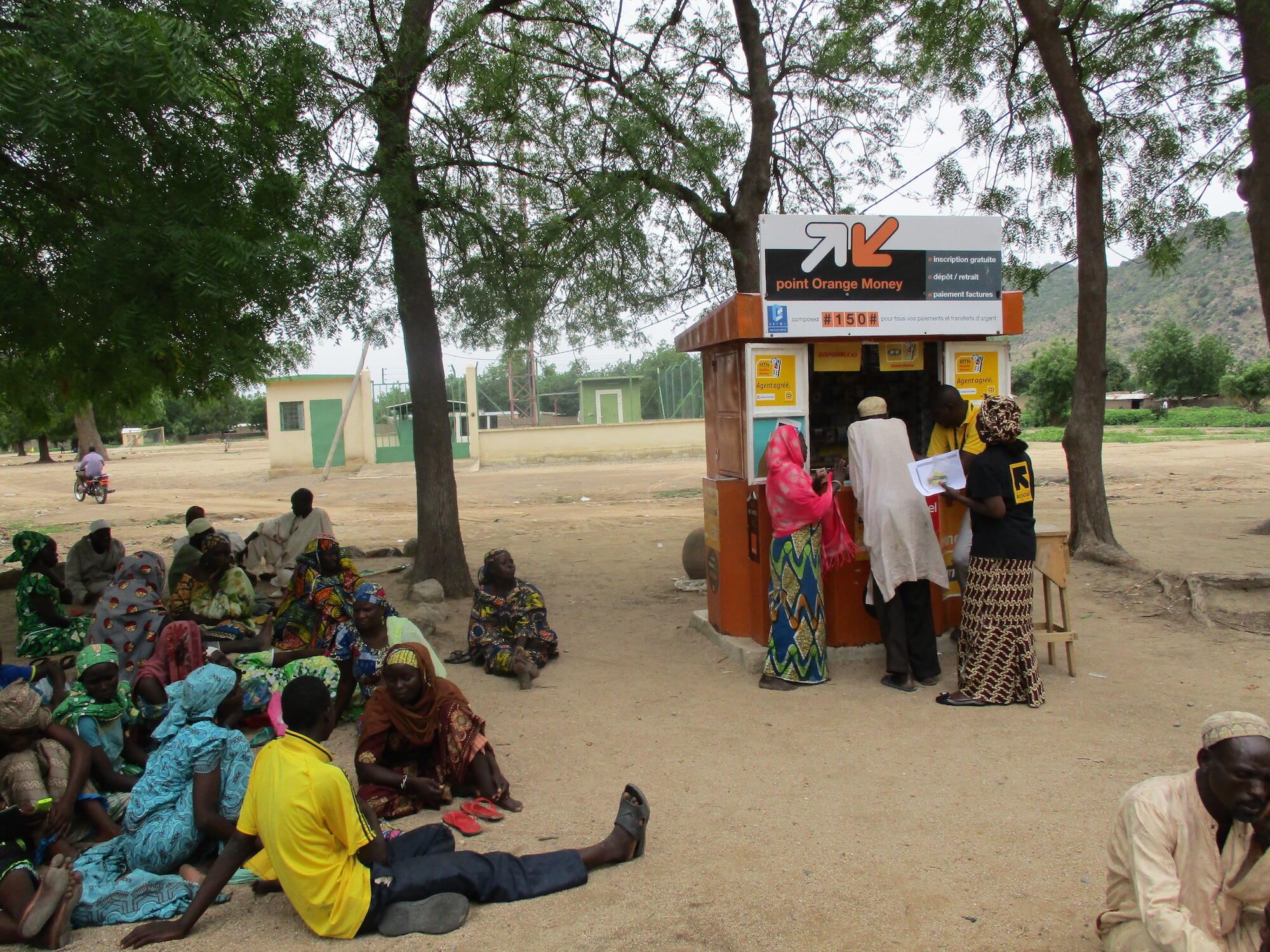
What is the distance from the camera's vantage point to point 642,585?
31.4 feet

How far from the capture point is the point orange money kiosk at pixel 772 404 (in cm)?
607

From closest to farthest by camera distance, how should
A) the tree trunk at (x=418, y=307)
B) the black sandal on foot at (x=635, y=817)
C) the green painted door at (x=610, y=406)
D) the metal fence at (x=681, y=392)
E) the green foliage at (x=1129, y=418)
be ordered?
the black sandal on foot at (x=635, y=817)
the tree trunk at (x=418, y=307)
the metal fence at (x=681, y=392)
the green painted door at (x=610, y=406)
the green foliage at (x=1129, y=418)

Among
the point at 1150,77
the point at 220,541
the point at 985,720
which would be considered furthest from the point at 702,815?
the point at 1150,77

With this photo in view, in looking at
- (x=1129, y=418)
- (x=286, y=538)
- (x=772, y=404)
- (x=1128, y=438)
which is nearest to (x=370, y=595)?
(x=772, y=404)

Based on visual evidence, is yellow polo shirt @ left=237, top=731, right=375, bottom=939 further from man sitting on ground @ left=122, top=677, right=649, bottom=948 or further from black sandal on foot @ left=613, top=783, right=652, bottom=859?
black sandal on foot @ left=613, top=783, right=652, bottom=859

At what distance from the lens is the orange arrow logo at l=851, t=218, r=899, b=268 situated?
6.10 meters

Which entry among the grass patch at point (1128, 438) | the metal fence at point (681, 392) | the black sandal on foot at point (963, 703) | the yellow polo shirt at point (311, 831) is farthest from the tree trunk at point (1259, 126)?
the metal fence at point (681, 392)

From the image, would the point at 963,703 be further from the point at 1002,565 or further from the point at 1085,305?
the point at 1085,305

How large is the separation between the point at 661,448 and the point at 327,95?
22.9m

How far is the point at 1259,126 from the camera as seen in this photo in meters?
8.77

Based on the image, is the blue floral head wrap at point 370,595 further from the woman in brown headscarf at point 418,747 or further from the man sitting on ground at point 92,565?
the man sitting on ground at point 92,565

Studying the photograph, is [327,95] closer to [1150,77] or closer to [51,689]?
[51,689]

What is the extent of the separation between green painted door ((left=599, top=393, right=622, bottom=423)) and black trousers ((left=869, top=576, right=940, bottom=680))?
29704 mm

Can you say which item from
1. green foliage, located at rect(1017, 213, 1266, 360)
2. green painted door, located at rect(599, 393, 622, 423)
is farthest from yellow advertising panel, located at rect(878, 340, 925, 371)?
green foliage, located at rect(1017, 213, 1266, 360)
